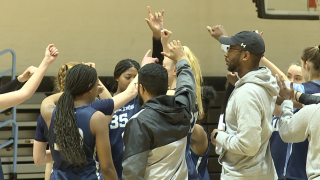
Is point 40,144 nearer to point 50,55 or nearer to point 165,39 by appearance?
point 50,55

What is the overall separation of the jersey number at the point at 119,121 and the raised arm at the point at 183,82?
88cm

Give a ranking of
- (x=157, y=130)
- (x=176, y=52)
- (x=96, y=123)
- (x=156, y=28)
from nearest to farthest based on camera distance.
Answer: (x=157, y=130)
(x=96, y=123)
(x=176, y=52)
(x=156, y=28)

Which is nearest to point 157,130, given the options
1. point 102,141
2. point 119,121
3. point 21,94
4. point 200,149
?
point 102,141

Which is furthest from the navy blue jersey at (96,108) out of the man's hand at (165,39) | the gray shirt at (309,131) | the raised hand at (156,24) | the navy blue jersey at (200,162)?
the gray shirt at (309,131)

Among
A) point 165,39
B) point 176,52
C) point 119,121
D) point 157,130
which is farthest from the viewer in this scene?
point 119,121

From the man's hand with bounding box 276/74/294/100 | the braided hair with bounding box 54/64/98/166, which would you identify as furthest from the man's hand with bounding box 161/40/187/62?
the man's hand with bounding box 276/74/294/100

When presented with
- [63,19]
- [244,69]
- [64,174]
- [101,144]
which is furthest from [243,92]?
[63,19]

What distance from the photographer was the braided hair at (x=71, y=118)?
286 centimetres

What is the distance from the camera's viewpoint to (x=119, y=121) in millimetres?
3727

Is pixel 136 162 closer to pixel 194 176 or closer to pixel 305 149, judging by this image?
Answer: pixel 194 176

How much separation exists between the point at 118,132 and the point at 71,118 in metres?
0.86

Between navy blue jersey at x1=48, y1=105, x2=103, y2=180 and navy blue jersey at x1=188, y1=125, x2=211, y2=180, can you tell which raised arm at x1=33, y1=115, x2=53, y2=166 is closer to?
navy blue jersey at x1=48, y1=105, x2=103, y2=180

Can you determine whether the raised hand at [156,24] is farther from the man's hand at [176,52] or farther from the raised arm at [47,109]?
the raised arm at [47,109]

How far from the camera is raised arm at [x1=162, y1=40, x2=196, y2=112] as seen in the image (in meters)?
2.88
